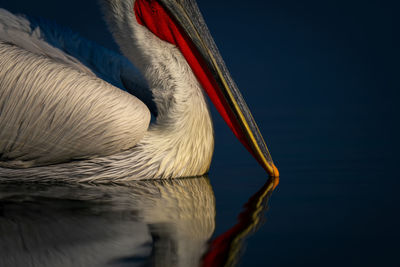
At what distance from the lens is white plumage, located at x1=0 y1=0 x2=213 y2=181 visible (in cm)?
295

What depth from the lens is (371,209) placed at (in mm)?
2428

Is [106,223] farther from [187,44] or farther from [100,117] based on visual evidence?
[187,44]

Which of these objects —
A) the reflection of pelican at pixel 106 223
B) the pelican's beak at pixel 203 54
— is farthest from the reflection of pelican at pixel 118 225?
the pelican's beak at pixel 203 54

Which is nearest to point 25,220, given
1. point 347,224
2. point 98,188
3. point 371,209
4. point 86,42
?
point 98,188

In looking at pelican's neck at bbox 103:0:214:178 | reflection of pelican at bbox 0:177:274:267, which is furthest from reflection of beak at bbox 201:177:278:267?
pelican's neck at bbox 103:0:214:178

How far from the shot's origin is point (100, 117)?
2.92 meters

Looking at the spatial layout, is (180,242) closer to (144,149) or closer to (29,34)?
(144,149)

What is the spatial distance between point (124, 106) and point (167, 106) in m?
0.37

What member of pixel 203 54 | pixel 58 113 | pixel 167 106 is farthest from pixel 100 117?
pixel 203 54

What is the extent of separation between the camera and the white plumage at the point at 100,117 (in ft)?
9.68

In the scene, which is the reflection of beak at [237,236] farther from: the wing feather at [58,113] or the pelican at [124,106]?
the wing feather at [58,113]

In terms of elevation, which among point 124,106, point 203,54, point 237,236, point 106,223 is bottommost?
point 106,223

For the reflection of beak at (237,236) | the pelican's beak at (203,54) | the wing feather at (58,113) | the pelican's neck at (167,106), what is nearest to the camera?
the reflection of beak at (237,236)

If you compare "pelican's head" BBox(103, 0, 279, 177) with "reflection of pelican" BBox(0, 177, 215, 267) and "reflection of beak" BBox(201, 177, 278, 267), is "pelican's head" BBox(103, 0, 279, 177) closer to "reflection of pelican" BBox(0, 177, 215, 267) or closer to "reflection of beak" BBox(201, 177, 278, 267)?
"reflection of pelican" BBox(0, 177, 215, 267)
